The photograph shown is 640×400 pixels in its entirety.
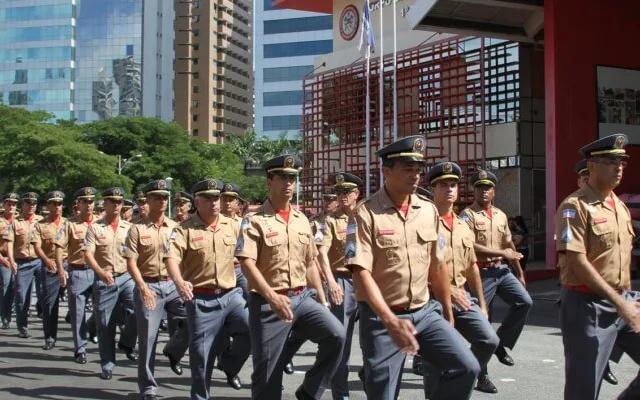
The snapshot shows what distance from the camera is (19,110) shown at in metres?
60.2

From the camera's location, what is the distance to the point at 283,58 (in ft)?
342

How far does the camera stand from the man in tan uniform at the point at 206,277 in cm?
756

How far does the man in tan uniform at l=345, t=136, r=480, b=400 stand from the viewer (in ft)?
17.9

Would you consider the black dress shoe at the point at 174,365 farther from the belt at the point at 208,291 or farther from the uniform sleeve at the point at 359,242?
the uniform sleeve at the point at 359,242

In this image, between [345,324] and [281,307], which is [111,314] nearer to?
[345,324]

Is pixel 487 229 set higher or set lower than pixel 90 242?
higher

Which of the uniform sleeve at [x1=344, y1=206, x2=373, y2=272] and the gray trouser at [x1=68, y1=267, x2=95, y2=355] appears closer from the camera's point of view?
the uniform sleeve at [x1=344, y1=206, x2=373, y2=272]

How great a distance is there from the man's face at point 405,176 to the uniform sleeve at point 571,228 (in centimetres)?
111

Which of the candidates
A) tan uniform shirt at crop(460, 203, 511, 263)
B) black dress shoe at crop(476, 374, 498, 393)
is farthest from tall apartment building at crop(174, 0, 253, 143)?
black dress shoe at crop(476, 374, 498, 393)

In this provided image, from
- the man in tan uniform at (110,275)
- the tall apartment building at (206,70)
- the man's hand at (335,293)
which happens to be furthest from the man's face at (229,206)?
the tall apartment building at (206,70)

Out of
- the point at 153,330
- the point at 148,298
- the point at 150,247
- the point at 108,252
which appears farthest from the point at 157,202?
the point at 108,252

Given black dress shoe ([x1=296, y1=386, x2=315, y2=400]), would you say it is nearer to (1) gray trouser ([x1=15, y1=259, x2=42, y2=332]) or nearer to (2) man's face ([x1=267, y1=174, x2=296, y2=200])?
(2) man's face ([x1=267, y1=174, x2=296, y2=200])

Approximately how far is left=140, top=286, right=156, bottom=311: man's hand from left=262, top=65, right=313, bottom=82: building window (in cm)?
9501

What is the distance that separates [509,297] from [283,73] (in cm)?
9715
